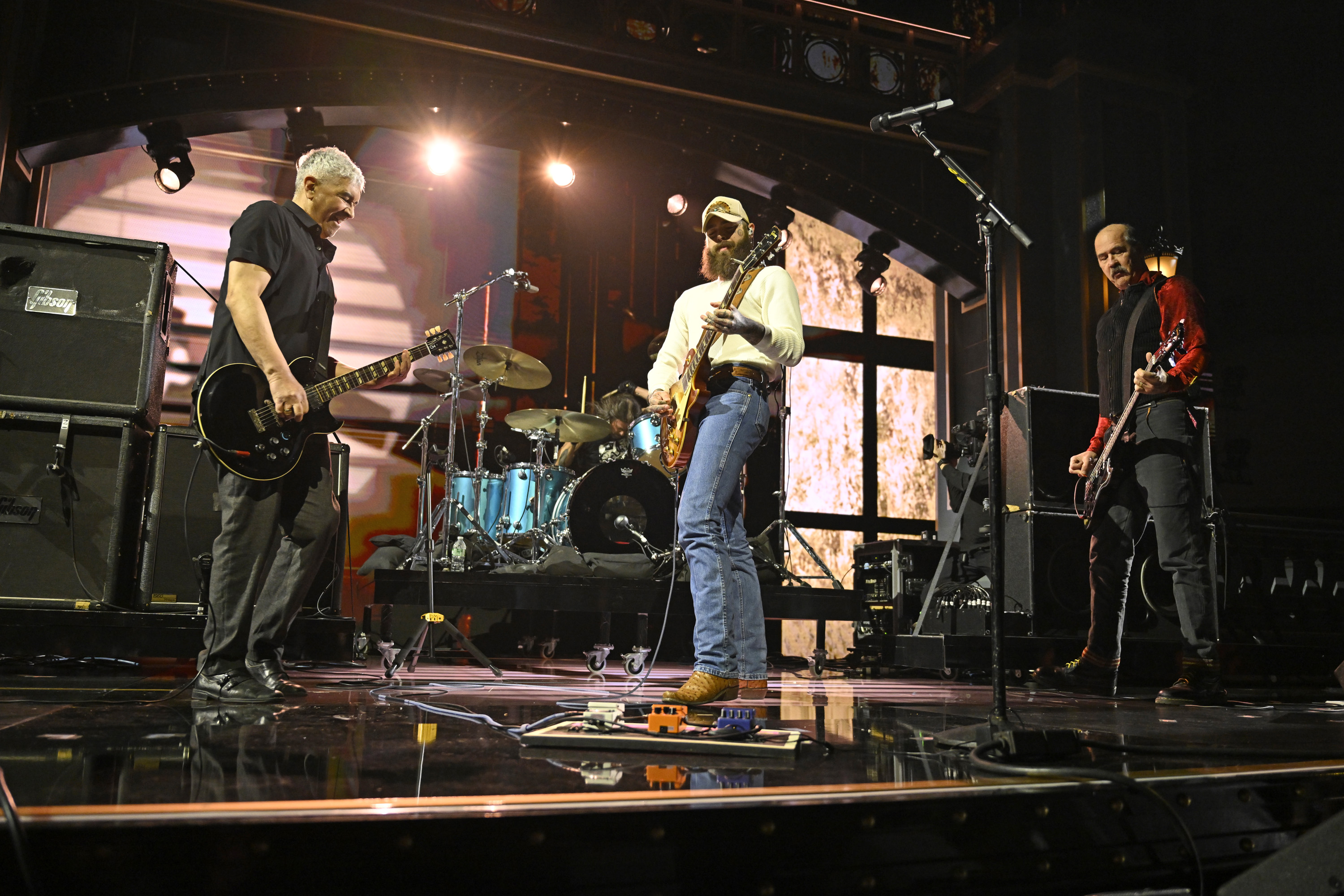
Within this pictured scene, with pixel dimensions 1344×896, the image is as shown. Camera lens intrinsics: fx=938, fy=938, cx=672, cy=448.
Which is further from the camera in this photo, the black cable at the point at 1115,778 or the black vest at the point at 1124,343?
the black vest at the point at 1124,343

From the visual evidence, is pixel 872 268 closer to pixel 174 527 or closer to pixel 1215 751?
pixel 174 527

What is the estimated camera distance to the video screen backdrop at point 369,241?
7422 millimetres

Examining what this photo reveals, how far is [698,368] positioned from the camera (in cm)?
324

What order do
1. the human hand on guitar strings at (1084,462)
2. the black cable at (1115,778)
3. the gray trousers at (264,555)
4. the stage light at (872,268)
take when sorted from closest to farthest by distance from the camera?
the black cable at (1115,778) → the gray trousers at (264,555) → the human hand on guitar strings at (1084,462) → the stage light at (872,268)

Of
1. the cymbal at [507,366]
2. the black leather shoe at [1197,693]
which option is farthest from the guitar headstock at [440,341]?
the black leather shoe at [1197,693]

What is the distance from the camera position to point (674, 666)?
20.9 ft

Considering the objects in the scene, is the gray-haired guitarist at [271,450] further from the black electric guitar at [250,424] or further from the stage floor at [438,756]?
the stage floor at [438,756]

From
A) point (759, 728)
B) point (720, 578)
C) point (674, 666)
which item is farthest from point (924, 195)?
point (759, 728)

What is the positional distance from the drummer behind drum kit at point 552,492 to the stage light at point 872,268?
111 inches

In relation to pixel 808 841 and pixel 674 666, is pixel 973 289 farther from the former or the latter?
pixel 808 841

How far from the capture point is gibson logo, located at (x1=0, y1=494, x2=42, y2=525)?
3697 millimetres

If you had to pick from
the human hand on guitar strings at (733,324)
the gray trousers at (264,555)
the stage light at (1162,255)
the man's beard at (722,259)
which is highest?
the stage light at (1162,255)

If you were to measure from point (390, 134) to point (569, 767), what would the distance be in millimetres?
7722

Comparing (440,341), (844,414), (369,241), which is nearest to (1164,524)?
(440,341)
